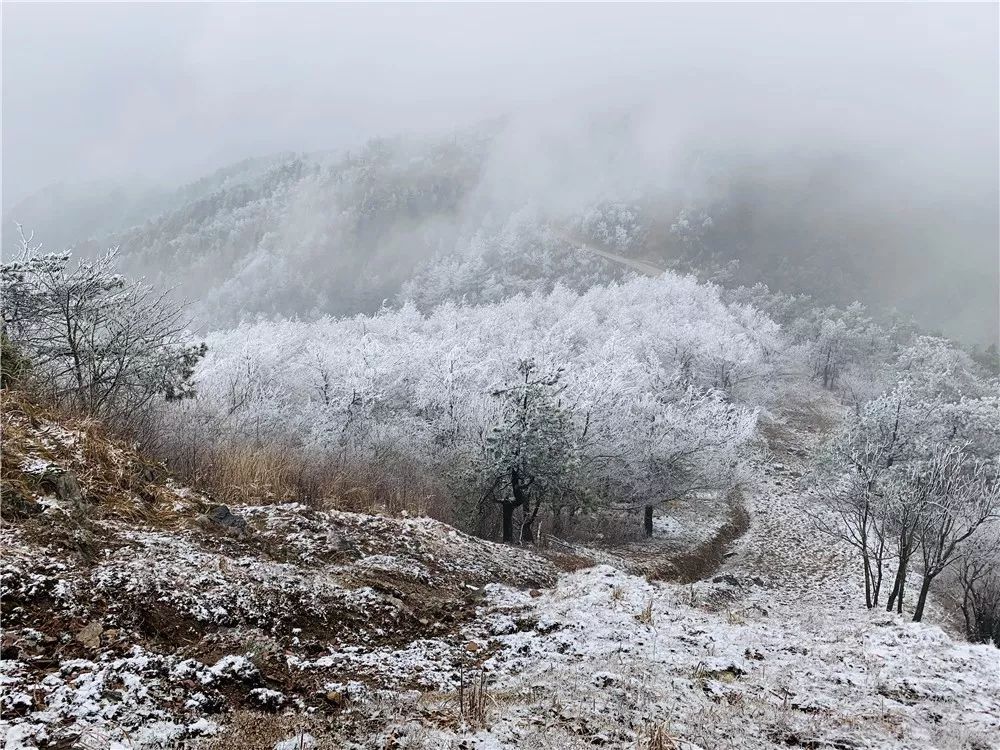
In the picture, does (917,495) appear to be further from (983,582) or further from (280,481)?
(280,481)

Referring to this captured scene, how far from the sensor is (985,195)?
171 meters

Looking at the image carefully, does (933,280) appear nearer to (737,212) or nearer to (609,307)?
(737,212)

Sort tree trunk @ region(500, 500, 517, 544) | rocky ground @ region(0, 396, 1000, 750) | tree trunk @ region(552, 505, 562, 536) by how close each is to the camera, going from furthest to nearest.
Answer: tree trunk @ region(552, 505, 562, 536)
tree trunk @ region(500, 500, 517, 544)
rocky ground @ region(0, 396, 1000, 750)

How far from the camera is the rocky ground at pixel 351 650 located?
3.99m

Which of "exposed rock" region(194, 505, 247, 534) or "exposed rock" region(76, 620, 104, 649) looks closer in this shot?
"exposed rock" region(76, 620, 104, 649)

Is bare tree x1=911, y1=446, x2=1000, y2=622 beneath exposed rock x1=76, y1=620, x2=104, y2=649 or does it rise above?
beneath

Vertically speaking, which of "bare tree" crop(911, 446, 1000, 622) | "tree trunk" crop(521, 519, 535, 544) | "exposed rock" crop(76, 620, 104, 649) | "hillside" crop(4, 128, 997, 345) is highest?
"hillside" crop(4, 128, 997, 345)

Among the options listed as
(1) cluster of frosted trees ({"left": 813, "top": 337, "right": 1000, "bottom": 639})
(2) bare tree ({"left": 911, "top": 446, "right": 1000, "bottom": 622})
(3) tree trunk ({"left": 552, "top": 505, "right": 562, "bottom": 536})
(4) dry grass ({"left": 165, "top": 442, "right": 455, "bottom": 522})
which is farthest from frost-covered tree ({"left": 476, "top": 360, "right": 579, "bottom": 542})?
(2) bare tree ({"left": 911, "top": 446, "right": 1000, "bottom": 622})

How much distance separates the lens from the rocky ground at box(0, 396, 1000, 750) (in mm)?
3992

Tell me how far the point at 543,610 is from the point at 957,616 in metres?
24.6

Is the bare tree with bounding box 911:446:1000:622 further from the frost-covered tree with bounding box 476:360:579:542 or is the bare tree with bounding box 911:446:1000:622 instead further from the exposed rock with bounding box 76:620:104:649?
the exposed rock with bounding box 76:620:104:649

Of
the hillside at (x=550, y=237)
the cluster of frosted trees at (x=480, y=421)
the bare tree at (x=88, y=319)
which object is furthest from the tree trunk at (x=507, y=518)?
the hillside at (x=550, y=237)

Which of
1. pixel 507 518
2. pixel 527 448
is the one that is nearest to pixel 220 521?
pixel 527 448

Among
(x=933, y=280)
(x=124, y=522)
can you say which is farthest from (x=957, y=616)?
(x=933, y=280)
